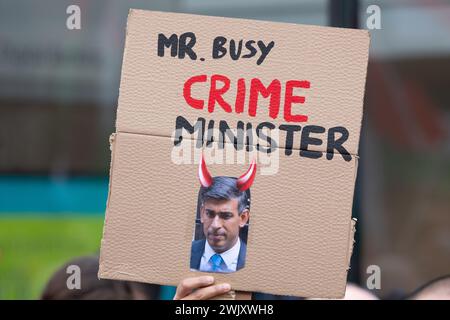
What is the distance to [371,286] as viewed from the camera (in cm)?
372

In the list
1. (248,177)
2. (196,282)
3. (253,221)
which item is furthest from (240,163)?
(196,282)

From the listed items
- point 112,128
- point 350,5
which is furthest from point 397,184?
point 112,128

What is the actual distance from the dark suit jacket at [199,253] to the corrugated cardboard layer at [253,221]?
0.6 inches

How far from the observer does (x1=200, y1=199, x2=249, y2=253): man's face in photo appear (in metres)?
2.18

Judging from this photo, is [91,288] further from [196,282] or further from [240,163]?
[240,163]

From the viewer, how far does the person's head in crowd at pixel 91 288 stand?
3732 mm

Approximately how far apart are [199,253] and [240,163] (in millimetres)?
247

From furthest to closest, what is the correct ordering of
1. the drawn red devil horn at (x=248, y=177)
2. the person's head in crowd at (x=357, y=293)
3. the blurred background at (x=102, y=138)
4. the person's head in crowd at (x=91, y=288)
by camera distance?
the blurred background at (x=102, y=138)
the person's head in crowd at (x=91, y=288)
the person's head in crowd at (x=357, y=293)
the drawn red devil horn at (x=248, y=177)

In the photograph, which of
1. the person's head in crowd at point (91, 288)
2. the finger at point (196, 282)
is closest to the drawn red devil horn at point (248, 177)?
the finger at point (196, 282)

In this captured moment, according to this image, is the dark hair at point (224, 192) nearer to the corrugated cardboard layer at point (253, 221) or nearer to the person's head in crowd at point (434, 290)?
the corrugated cardboard layer at point (253, 221)

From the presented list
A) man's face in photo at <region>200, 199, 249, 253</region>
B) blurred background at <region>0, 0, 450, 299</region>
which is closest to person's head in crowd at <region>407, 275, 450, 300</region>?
blurred background at <region>0, 0, 450, 299</region>
